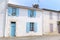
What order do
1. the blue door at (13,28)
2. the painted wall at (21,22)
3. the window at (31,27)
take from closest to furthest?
1. the painted wall at (21,22)
2. the blue door at (13,28)
3. the window at (31,27)

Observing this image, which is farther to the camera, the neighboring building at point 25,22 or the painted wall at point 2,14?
the neighboring building at point 25,22

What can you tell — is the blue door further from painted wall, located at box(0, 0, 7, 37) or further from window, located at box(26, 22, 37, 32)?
window, located at box(26, 22, 37, 32)

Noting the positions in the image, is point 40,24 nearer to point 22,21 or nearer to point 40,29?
point 40,29

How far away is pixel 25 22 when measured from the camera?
78.4 feet

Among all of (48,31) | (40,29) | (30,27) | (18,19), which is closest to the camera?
(18,19)

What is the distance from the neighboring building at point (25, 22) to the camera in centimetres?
2225

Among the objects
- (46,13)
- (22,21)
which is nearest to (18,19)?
(22,21)

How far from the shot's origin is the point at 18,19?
2303cm

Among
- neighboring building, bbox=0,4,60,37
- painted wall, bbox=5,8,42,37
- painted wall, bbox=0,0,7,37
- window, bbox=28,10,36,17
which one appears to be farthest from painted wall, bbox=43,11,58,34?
painted wall, bbox=0,0,7,37

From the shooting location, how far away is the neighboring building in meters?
22.2

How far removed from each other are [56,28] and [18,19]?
12130 mm

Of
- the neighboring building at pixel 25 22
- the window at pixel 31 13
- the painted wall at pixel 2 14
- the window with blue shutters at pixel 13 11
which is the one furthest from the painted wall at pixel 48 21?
the painted wall at pixel 2 14

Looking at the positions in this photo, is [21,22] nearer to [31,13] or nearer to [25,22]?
[25,22]

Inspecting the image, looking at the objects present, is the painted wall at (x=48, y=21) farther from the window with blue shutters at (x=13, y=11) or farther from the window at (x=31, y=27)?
the window with blue shutters at (x=13, y=11)
